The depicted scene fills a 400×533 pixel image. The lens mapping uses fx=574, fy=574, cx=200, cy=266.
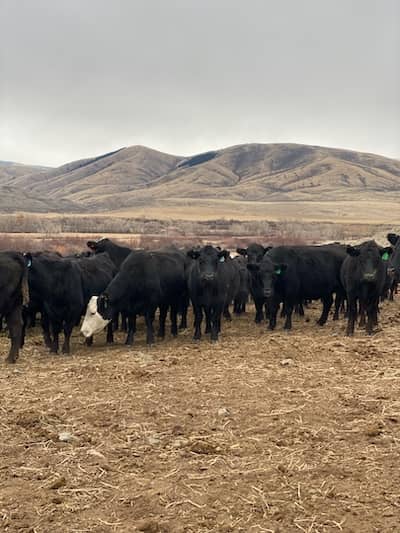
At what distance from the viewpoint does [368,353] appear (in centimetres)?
973

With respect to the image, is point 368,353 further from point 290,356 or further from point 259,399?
point 259,399

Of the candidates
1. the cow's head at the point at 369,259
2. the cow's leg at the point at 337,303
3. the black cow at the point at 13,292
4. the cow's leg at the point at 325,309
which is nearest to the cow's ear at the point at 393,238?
the cow's leg at the point at 337,303

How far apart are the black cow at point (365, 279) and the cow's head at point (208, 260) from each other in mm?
2779

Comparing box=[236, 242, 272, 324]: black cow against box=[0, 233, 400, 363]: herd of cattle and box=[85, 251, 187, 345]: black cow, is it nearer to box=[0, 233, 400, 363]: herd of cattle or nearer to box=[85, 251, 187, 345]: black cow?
box=[0, 233, 400, 363]: herd of cattle

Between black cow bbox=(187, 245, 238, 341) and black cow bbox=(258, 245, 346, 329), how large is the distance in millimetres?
1099

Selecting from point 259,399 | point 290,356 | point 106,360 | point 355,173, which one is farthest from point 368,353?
point 355,173

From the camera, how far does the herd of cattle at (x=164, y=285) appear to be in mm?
11211

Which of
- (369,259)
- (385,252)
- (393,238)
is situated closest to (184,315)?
(369,259)

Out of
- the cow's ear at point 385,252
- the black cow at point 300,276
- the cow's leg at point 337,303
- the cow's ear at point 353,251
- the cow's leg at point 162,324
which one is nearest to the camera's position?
the cow's ear at point 353,251

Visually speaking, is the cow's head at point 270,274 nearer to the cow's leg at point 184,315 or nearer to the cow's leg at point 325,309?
the cow's leg at point 325,309

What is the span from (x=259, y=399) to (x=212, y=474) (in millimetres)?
2240

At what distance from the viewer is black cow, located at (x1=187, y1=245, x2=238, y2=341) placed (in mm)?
11891

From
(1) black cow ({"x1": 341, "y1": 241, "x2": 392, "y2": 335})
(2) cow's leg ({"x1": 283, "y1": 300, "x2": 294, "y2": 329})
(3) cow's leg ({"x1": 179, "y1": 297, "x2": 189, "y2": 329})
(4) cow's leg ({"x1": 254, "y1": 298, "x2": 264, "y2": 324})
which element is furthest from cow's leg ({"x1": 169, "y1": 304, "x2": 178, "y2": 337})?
(1) black cow ({"x1": 341, "y1": 241, "x2": 392, "y2": 335})

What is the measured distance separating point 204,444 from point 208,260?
6475mm
